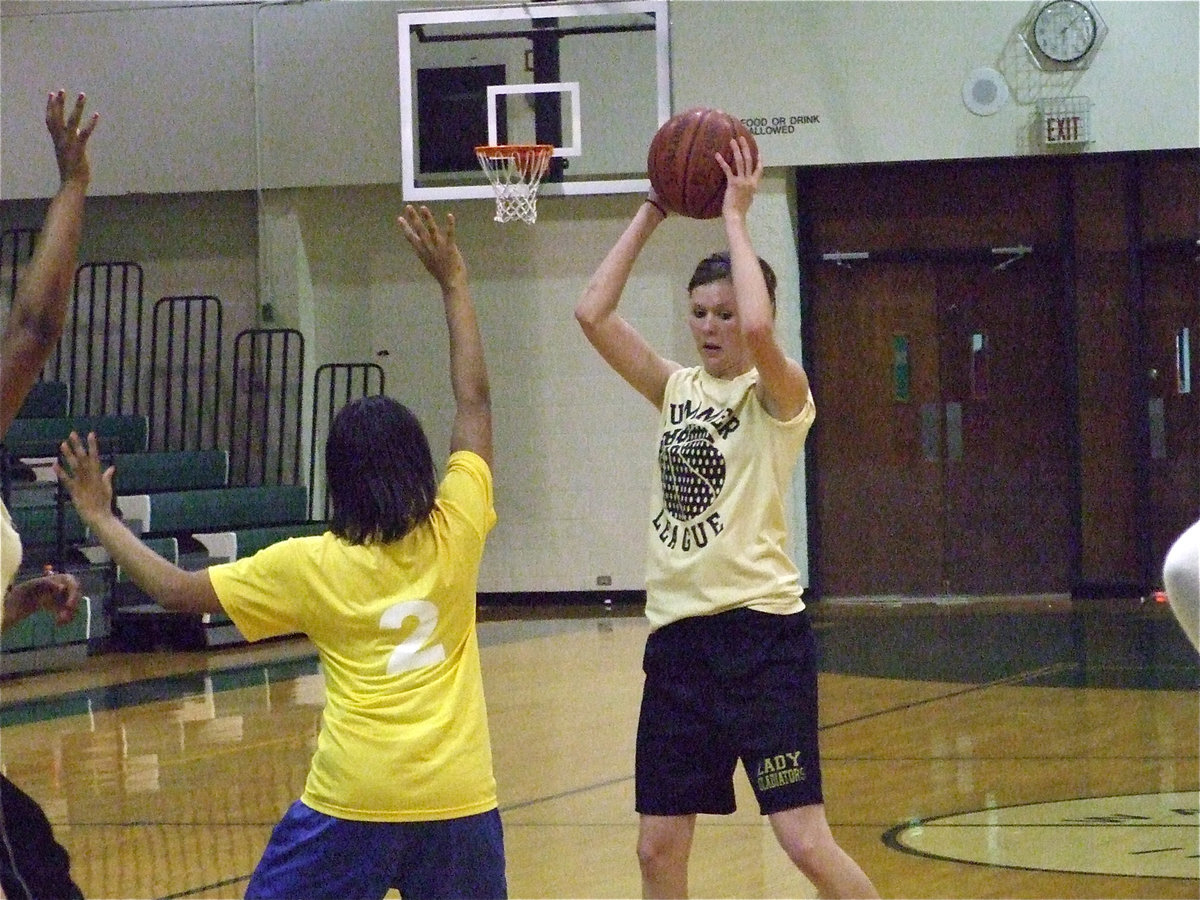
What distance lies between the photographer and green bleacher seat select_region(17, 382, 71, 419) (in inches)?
441

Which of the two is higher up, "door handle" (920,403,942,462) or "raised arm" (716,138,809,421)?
"raised arm" (716,138,809,421)

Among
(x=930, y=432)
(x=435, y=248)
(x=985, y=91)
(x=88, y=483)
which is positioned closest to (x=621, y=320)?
(x=435, y=248)

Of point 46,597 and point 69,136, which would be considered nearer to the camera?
point 69,136

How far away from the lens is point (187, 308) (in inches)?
447

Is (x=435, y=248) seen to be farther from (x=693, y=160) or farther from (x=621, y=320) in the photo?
(x=693, y=160)

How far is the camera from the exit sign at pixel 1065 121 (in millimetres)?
10391

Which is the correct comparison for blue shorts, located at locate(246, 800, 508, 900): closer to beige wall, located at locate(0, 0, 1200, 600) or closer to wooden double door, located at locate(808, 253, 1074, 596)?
beige wall, located at locate(0, 0, 1200, 600)

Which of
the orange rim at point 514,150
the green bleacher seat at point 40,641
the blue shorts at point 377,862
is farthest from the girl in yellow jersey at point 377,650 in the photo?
the orange rim at point 514,150

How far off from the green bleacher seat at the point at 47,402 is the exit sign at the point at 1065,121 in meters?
6.86

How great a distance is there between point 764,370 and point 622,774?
2896mm

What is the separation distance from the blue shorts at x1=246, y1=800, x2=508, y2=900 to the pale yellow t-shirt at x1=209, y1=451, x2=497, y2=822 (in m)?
0.02

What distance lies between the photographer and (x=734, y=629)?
302 centimetres

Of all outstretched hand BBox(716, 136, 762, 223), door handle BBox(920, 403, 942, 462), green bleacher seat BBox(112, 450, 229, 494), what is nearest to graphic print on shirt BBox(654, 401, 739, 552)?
outstretched hand BBox(716, 136, 762, 223)

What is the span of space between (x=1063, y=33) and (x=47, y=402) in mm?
7237
